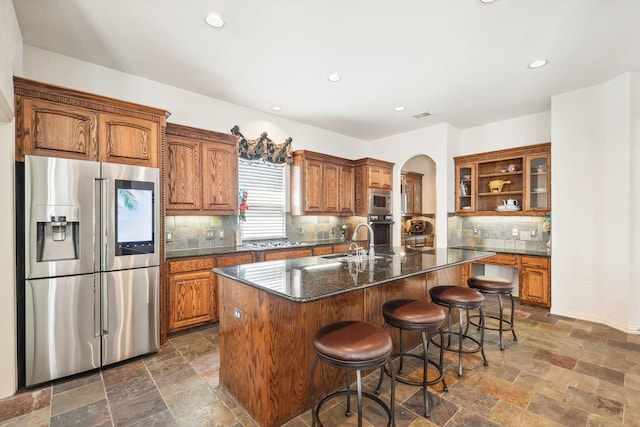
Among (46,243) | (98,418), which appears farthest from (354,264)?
(46,243)

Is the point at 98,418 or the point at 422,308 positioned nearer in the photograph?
the point at 98,418

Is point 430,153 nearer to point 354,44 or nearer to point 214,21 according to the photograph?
point 354,44

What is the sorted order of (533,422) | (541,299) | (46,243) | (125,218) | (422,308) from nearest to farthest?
1. (533,422)
2. (422,308)
3. (46,243)
4. (125,218)
5. (541,299)

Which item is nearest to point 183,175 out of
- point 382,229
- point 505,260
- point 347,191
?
point 347,191

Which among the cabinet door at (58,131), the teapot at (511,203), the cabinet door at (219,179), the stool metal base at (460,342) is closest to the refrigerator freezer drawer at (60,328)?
the cabinet door at (58,131)

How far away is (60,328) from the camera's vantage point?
95.5 inches

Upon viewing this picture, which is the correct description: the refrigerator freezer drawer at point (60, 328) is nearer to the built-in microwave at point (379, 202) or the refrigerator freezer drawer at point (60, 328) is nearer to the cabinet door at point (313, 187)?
the cabinet door at point (313, 187)

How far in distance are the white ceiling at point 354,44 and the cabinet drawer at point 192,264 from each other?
2177 mm

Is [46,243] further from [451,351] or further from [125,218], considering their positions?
[451,351]

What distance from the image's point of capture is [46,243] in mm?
2383

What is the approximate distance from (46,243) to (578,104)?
19.9ft

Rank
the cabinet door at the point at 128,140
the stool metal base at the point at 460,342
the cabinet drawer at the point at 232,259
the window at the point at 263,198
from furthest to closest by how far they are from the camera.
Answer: the window at the point at 263,198 < the cabinet drawer at the point at 232,259 < the cabinet door at the point at 128,140 < the stool metal base at the point at 460,342

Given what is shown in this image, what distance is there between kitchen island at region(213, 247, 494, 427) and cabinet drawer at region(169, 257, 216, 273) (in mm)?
1256

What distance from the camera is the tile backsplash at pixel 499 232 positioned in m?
4.74
